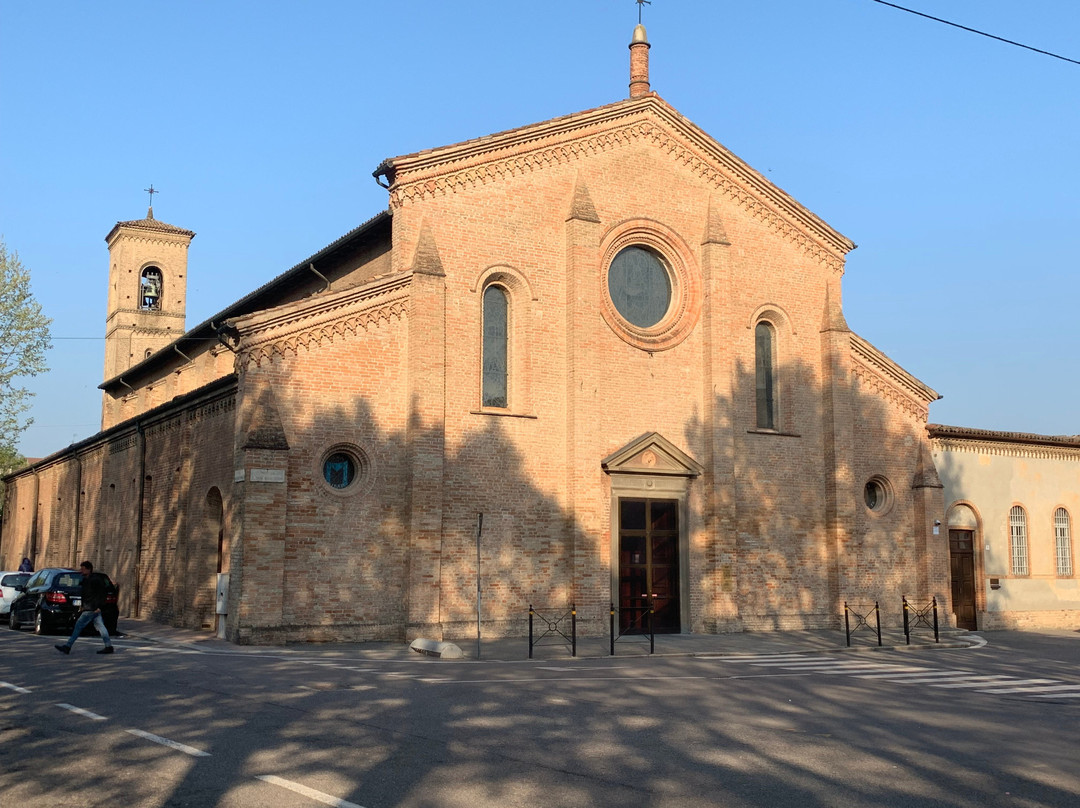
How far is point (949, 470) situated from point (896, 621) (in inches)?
198

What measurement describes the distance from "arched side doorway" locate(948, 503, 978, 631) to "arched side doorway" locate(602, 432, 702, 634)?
936cm

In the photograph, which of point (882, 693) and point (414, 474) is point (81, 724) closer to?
point (882, 693)

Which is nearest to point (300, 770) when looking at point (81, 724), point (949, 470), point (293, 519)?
point (81, 724)

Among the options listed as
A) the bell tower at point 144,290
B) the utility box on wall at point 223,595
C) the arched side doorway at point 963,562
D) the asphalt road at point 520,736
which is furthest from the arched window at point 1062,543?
the bell tower at point 144,290

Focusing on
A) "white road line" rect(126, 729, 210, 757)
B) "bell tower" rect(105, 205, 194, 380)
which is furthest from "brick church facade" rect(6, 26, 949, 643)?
"bell tower" rect(105, 205, 194, 380)

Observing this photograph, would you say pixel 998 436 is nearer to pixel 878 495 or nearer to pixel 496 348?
pixel 878 495

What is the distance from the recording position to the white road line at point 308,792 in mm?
6938

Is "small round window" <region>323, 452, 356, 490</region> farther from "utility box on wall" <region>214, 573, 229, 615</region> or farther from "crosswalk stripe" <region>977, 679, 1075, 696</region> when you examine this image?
"crosswalk stripe" <region>977, 679, 1075, 696</region>

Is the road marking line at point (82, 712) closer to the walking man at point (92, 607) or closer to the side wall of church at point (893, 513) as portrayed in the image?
the walking man at point (92, 607)

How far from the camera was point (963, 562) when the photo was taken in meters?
29.2

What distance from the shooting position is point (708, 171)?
26156 mm

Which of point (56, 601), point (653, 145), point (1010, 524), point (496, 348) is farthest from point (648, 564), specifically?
point (56, 601)

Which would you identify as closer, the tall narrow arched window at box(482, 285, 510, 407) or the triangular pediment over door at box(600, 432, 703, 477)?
the tall narrow arched window at box(482, 285, 510, 407)

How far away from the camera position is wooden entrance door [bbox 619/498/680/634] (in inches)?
925
